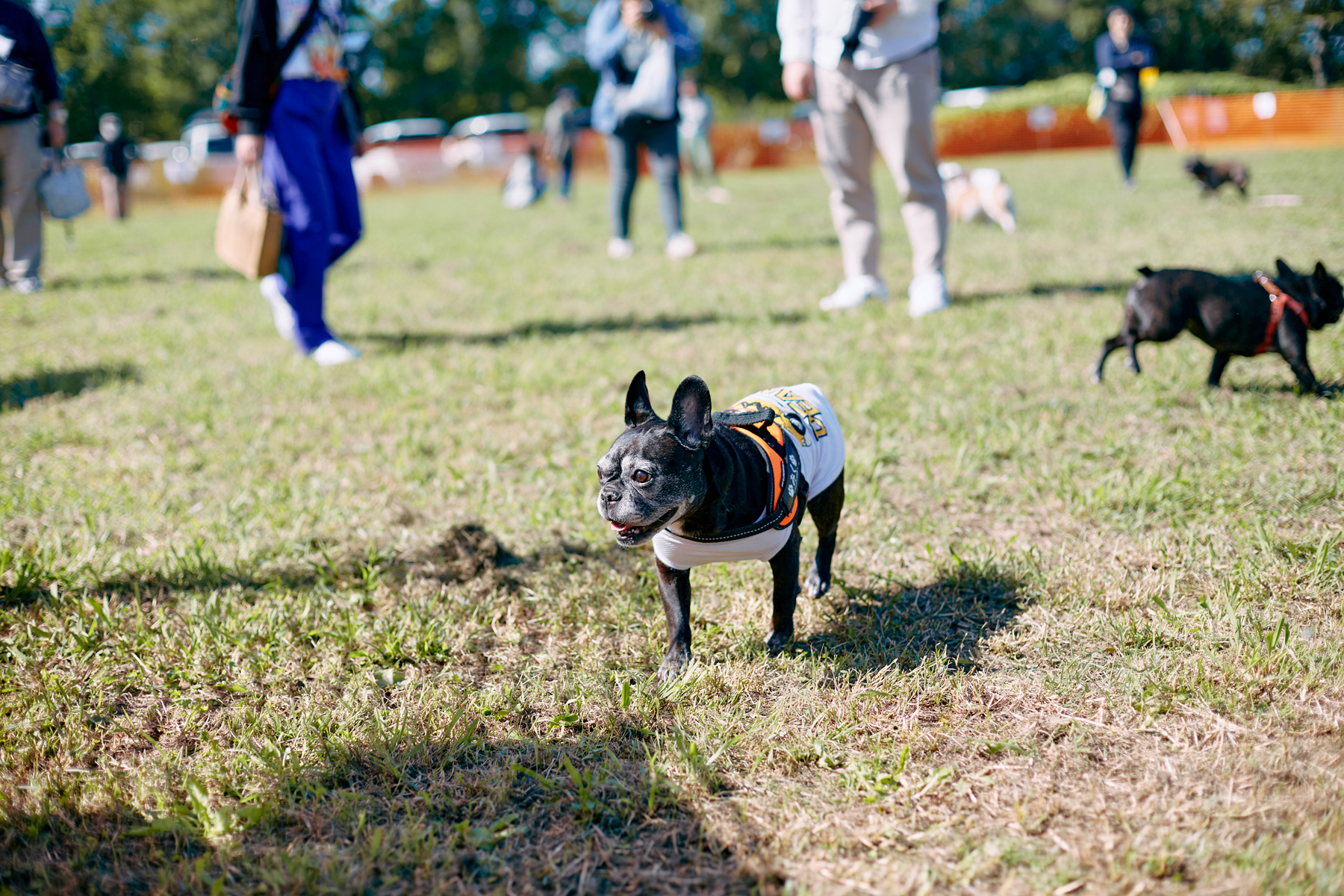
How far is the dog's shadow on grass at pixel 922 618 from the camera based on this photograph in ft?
7.70

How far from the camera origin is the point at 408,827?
1802 mm

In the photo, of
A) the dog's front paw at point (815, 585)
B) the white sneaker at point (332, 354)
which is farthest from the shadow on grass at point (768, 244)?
the dog's front paw at point (815, 585)

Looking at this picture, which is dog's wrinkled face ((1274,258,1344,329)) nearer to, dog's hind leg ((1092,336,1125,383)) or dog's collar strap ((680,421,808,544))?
dog's hind leg ((1092,336,1125,383))

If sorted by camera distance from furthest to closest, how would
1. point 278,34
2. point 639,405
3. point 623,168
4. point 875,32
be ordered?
point 623,168
point 875,32
point 278,34
point 639,405

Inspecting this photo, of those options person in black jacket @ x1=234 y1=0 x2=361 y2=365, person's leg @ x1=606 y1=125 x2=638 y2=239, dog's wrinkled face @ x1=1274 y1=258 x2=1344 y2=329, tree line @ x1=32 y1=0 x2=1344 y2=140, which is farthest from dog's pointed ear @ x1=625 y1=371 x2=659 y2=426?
tree line @ x1=32 y1=0 x2=1344 y2=140

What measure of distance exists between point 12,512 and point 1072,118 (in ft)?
112

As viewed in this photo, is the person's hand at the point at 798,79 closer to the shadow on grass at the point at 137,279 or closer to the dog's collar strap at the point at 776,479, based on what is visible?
the dog's collar strap at the point at 776,479

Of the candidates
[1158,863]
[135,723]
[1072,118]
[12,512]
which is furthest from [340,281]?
[1072,118]

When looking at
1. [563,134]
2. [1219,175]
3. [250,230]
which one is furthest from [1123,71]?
[250,230]

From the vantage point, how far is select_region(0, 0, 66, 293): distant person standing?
630 cm

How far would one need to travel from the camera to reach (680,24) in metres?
8.10

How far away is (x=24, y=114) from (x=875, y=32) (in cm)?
609

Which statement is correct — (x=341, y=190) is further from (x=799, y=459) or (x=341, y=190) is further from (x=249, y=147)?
(x=799, y=459)

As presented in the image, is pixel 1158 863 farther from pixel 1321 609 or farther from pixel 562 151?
pixel 562 151
